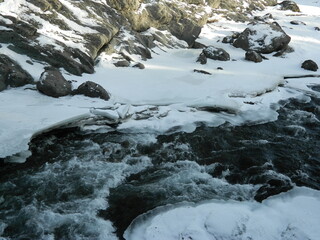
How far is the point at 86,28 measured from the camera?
1529 cm

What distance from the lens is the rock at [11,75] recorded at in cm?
1128

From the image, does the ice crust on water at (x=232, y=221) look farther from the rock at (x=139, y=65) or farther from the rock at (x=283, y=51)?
the rock at (x=283, y=51)

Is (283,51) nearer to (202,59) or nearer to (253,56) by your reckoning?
(253,56)

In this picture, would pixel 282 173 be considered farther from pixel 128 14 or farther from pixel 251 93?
pixel 128 14

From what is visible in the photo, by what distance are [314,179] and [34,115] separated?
7744 millimetres

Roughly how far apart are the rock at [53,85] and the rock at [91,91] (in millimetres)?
386

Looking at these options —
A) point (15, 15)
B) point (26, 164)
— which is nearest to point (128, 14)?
point (15, 15)

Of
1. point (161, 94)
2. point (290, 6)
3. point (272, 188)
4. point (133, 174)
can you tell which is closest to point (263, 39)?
point (161, 94)

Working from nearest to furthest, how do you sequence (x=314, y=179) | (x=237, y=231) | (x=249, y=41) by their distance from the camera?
1. (x=237, y=231)
2. (x=314, y=179)
3. (x=249, y=41)

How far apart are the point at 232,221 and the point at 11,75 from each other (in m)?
8.93

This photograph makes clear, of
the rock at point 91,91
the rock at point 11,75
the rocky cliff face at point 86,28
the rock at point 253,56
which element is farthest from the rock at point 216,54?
the rock at point 11,75

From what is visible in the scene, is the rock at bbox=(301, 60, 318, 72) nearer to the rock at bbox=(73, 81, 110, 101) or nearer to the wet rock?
the wet rock

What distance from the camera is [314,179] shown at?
818cm

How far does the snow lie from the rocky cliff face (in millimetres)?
143
